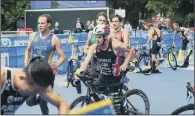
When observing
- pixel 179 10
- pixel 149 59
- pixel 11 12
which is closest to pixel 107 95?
pixel 149 59

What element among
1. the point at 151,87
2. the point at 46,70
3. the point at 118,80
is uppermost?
the point at 46,70

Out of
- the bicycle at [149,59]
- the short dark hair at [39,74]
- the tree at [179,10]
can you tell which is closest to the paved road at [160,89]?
the bicycle at [149,59]

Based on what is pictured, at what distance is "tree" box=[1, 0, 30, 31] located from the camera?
39.4 meters

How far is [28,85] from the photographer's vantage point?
11.2 feet

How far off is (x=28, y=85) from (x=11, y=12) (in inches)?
1483

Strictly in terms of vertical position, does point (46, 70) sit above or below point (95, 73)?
above

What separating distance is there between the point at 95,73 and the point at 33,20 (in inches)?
1082

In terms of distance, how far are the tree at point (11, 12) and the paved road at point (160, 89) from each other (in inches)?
997

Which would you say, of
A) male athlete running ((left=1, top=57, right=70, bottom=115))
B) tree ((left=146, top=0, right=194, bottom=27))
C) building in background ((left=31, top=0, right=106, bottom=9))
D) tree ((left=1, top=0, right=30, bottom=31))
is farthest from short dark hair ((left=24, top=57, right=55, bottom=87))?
tree ((left=146, top=0, right=194, bottom=27))

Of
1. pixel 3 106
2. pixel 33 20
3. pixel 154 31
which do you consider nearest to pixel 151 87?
pixel 154 31

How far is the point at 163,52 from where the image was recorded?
1675 cm

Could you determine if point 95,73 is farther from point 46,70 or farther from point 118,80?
point 46,70

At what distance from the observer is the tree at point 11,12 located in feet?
129

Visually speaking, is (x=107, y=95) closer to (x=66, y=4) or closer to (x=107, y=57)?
(x=107, y=57)
